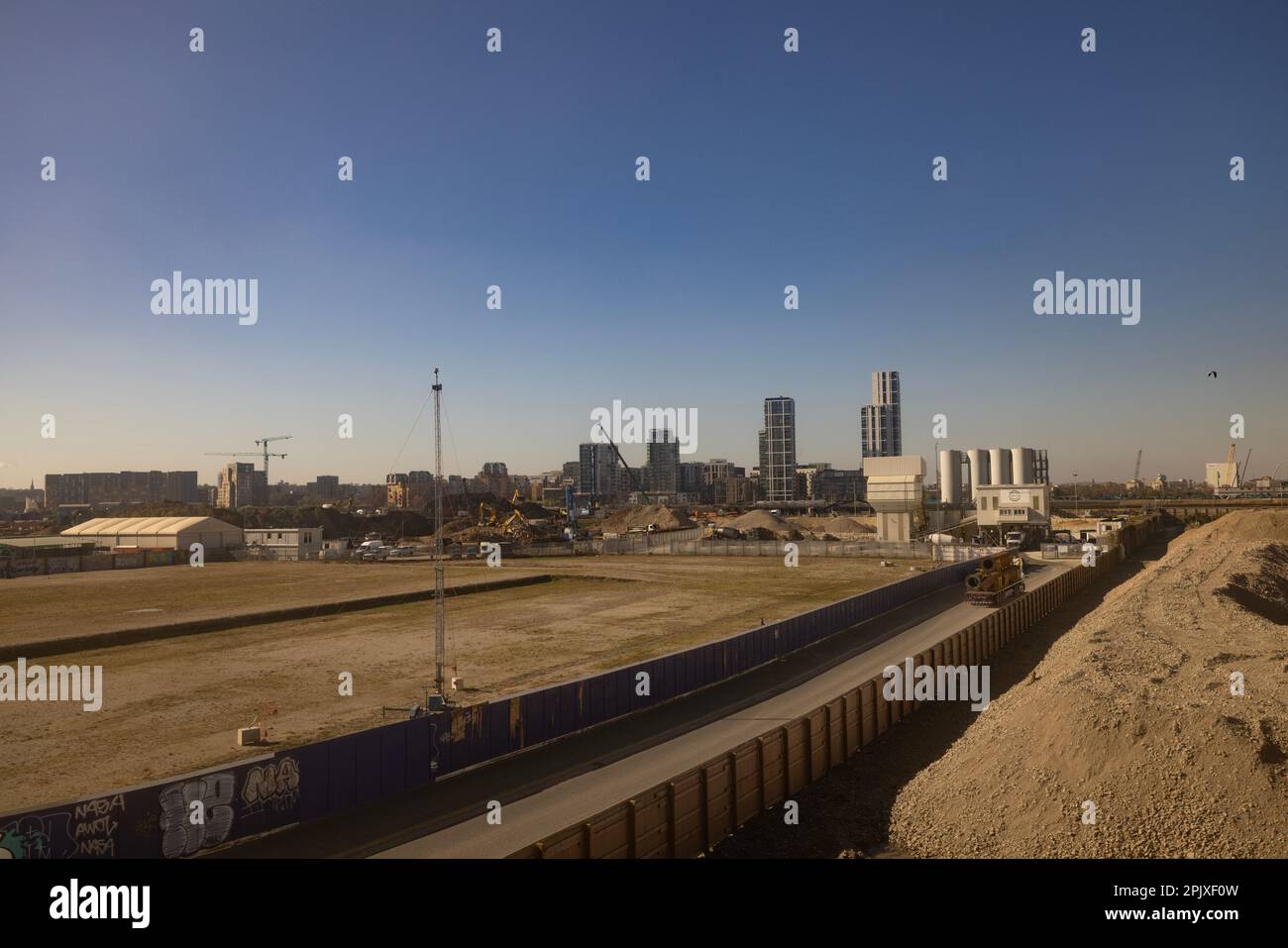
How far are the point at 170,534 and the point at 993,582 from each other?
3803 inches

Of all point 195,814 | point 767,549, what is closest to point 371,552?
point 767,549

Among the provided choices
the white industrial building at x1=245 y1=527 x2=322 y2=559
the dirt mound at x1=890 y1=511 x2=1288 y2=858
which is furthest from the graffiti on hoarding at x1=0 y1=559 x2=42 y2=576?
the dirt mound at x1=890 y1=511 x2=1288 y2=858

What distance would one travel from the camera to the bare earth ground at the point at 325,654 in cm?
2422

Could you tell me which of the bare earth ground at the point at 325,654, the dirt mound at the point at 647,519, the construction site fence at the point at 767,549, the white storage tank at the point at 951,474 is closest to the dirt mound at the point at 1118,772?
the bare earth ground at the point at 325,654

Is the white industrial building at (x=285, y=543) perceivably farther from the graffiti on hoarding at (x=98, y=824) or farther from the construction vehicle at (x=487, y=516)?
the graffiti on hoarding at (x=98, y=824)

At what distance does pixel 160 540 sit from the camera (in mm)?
100250

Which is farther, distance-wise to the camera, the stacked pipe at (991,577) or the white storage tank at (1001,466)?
the white storage tank at (1001,466)

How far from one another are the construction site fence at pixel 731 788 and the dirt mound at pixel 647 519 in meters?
118

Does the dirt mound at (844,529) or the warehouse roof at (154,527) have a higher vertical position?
the warehouse roof at (154,527)

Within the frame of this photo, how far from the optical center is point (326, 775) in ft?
59.8
